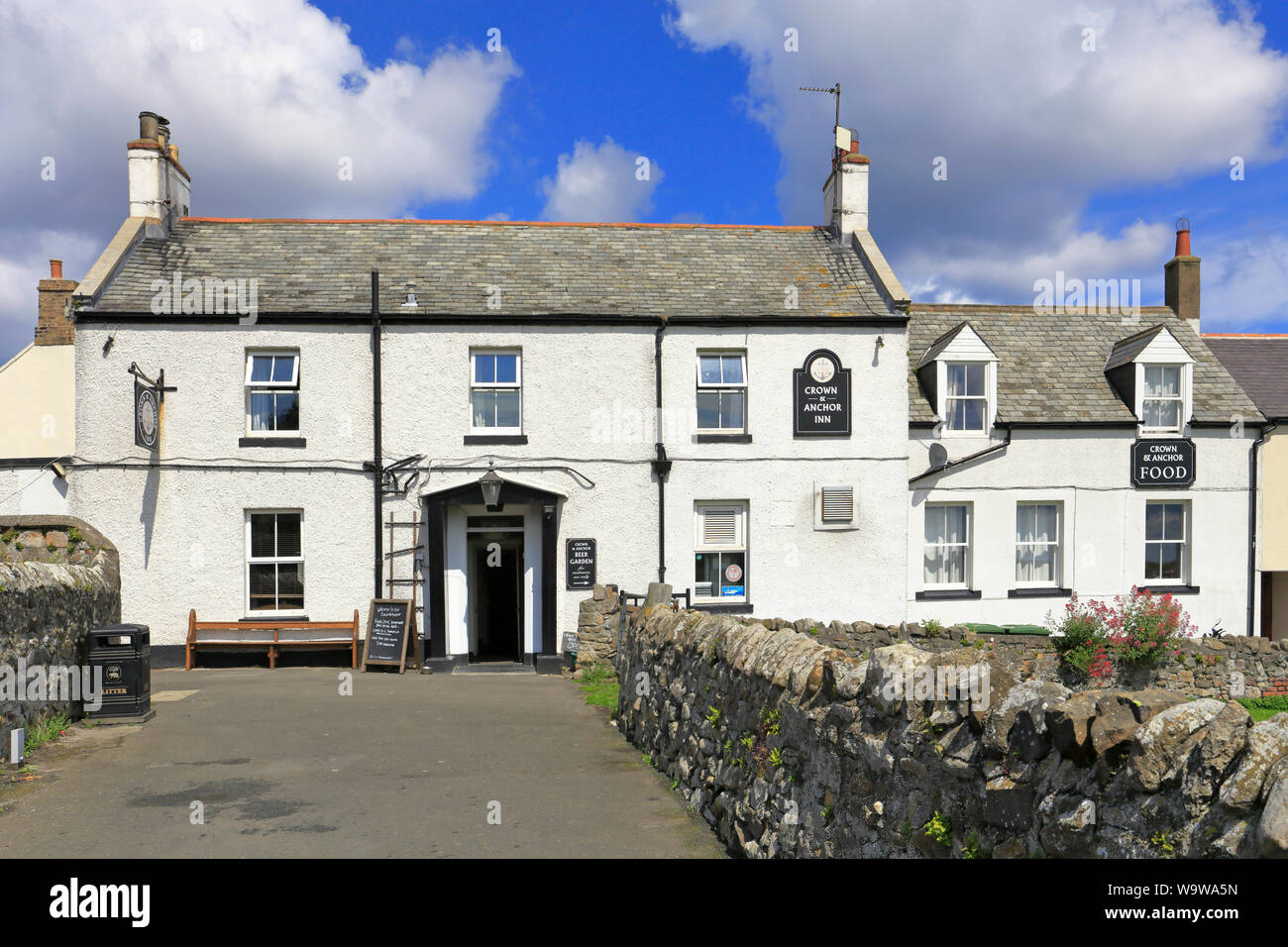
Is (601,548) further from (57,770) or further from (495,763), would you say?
(57,770)

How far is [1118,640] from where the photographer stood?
15.2 meters

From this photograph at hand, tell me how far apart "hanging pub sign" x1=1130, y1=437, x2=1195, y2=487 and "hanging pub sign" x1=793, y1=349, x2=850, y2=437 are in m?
6.57

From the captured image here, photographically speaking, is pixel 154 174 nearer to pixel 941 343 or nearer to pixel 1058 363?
pixel 941 343

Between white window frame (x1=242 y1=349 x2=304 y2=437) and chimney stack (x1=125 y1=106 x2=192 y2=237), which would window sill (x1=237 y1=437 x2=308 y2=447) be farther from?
chimney stack (x1=125 y1=106 x2=192 y2=237)

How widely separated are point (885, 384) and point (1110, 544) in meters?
6.09

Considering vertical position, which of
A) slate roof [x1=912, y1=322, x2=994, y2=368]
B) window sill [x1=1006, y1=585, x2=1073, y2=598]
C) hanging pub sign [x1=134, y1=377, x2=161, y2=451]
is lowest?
window sill [x1=1006, y1=585, x2=1073, y2=598]

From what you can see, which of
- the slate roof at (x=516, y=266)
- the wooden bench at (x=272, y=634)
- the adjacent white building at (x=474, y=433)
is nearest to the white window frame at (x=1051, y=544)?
the adjacent white building at (x=474, y=433)

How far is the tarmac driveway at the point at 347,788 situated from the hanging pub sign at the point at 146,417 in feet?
15.9

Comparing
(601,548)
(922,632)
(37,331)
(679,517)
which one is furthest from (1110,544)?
(37,331)

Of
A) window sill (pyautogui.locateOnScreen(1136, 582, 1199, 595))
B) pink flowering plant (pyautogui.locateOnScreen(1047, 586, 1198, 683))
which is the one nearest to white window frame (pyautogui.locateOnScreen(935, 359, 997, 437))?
pink flowering plant (pyautogui.locateOnScreen(1047, 586, 1198, 683))

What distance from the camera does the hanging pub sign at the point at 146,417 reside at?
46.1 feet

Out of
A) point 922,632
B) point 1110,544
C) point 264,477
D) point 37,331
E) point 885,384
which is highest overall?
point 37,331

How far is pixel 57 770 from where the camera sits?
7875 mm

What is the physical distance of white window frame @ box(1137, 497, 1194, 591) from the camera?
1780 centimetres
